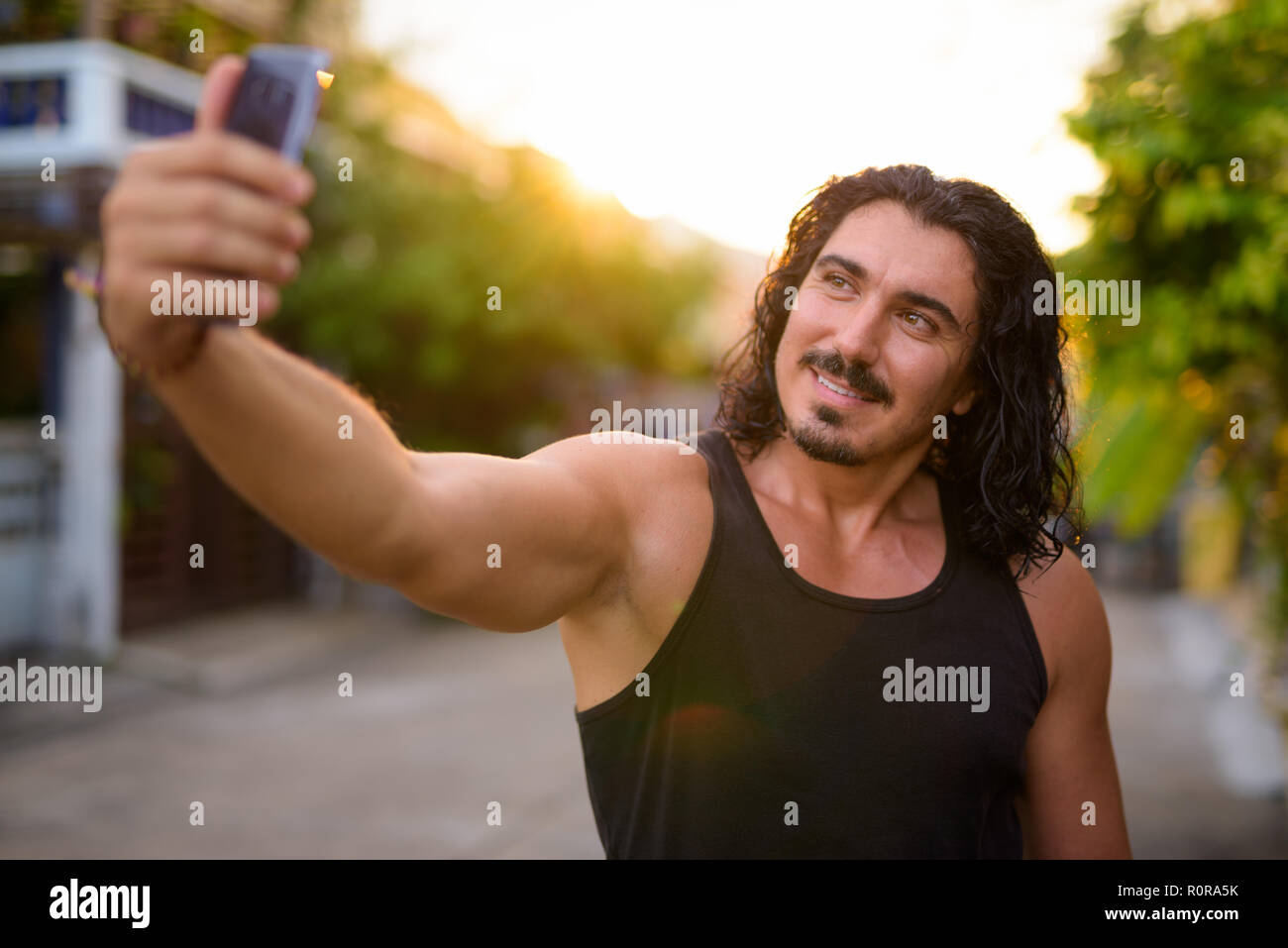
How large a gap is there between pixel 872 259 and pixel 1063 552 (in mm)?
708

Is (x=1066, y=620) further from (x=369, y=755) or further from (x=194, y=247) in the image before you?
(x=369, y=755)

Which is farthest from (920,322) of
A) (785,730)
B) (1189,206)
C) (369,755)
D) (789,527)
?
(369,755)

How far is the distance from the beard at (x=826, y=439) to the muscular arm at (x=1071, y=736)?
44cm

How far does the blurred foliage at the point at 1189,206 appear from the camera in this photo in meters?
3.43

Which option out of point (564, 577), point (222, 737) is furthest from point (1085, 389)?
point (222, 737)

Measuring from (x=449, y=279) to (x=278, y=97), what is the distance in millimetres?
8561

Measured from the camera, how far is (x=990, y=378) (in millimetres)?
2162

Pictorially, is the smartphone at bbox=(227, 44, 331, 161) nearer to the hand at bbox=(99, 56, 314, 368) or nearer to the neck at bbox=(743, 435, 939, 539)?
the hand at bbox=(99, 56, 314, 368)

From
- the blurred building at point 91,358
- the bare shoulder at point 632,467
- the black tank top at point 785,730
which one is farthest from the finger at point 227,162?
the blurred building at point 91,358

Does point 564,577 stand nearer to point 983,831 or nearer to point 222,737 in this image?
point 983,831

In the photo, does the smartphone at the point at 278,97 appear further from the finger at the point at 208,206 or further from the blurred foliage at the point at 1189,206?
the blurred foliage at the point at 1189,206

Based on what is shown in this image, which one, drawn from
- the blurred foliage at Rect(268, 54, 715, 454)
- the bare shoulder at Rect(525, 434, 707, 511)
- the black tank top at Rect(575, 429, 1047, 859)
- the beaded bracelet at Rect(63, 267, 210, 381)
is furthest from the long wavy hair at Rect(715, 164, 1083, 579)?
the blurred foliage at Rect(268, 54, 715, 454)
